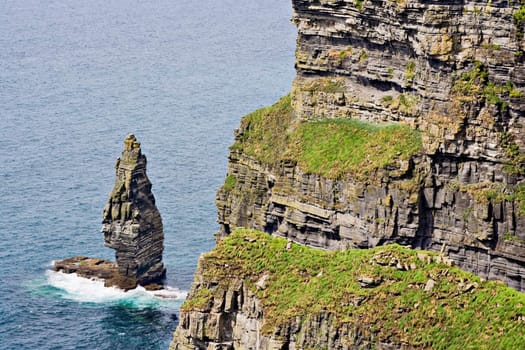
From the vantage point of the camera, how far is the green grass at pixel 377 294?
91.9 meters

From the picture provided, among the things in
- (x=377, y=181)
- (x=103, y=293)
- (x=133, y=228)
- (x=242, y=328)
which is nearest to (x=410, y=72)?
(x=377, y=181)

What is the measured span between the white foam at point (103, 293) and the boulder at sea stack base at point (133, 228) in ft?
3.50

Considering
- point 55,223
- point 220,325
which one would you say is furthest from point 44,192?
point 220,325

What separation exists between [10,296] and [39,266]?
30.2 ft

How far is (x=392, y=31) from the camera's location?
13238 centimetres

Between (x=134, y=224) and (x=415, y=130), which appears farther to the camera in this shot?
(x=134, y=224)

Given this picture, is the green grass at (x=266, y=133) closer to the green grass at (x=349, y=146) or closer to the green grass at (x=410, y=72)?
the green grass at (x=349, y=146)

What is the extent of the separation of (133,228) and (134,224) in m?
0.57

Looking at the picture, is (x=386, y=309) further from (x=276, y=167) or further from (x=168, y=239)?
(x=168, y=239)

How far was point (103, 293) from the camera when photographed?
16150 centimetres

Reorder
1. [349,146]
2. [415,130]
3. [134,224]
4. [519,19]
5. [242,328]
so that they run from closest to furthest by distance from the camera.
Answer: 1. [242,328]
2. [519,19]
3. [415,130]
4. [349,146]
5. [134,224]

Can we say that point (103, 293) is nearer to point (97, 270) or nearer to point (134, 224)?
point (97, 270)

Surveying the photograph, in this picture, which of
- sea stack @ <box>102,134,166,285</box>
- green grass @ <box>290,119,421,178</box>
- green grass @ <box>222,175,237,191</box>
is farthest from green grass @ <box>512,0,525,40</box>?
sea stack @ <box>102,134,166,285</box>

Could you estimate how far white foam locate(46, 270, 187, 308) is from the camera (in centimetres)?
15862
